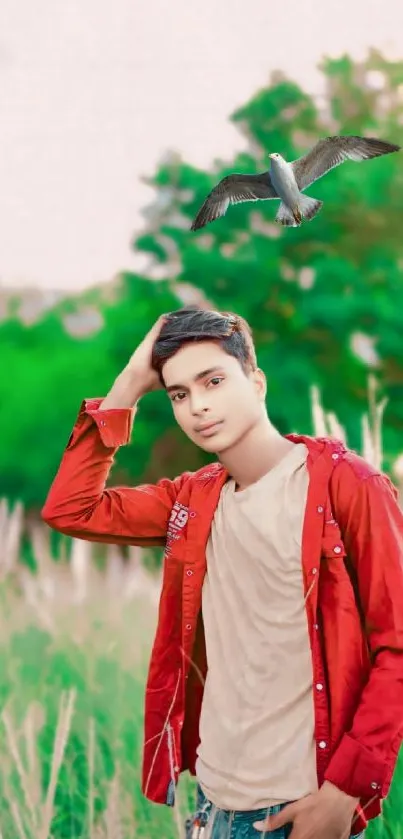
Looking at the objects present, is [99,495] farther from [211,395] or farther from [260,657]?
[260,657]

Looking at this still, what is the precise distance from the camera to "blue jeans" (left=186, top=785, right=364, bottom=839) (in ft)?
5.33

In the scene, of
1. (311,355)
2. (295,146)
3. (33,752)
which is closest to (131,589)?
(33,752)

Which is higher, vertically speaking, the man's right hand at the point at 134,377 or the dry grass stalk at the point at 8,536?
the man's right hand at the point at 134,377

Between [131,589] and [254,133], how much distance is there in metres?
7.04

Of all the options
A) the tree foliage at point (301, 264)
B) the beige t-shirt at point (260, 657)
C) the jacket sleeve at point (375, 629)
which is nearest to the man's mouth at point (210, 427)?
the beige t-shirt at point (260, 657)

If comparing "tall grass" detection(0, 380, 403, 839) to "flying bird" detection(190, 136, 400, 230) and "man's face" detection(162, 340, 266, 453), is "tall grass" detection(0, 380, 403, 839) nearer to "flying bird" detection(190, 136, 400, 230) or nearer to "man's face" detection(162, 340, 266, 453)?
"man's face" detection(162, 340, 266, 453)

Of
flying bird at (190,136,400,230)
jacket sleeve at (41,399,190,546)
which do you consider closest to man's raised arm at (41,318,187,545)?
jacket sleeve at (41,399,190,546)

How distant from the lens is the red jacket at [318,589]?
1.53m

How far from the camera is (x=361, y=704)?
1.53 metres

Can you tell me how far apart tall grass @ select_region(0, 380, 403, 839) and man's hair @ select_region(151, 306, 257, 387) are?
38 centimetres

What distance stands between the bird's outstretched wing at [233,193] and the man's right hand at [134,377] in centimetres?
20

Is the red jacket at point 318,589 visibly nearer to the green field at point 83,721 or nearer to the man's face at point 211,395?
the man's face at point 211,395

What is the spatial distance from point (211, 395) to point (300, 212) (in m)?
0.35

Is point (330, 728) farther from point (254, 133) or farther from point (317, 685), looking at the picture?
point (254, 133)
